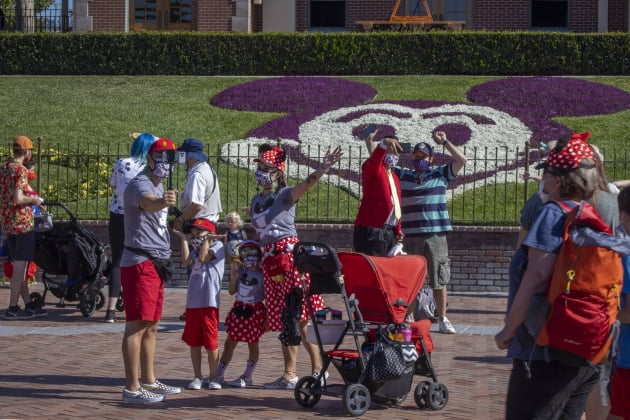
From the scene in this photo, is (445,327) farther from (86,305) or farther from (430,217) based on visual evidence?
(86,305)

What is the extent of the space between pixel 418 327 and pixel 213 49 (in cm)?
1803

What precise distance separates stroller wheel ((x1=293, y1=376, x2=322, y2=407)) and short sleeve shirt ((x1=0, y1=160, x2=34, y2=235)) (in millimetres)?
4893

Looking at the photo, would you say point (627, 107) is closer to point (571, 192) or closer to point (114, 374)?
point (114, 374)

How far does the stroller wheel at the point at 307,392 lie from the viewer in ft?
24.5

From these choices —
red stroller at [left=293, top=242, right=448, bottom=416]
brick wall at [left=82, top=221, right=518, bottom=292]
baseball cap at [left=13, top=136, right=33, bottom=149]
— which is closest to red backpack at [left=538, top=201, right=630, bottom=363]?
red stroller at [left=293, top=242, right=448, bottom=416]

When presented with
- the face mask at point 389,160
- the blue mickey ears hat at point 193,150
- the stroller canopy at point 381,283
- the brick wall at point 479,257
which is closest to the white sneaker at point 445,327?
the face mask at point 389,160

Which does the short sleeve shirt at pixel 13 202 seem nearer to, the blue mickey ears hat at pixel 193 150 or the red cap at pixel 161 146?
the blue mickey ears hat at pixel 193 150

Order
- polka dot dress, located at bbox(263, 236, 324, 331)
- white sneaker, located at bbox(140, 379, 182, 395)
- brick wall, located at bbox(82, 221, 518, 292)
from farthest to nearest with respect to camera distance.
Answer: brick wall, located at bbox(82, 221, 518, 292) → polka dot dress, located at bbox(263, 236, 324, 331) → white sneaker, located at bbox(140, 379, 182, 395)

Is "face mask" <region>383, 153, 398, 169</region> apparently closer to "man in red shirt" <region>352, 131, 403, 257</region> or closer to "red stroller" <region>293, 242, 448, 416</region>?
"man in red shirt" <region>352, 131, 403, 257</region>

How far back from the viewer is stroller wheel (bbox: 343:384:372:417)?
7152mm

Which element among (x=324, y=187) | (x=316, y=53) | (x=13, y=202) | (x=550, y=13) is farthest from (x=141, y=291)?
(x=550, y=13)

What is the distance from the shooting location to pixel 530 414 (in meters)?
4.77

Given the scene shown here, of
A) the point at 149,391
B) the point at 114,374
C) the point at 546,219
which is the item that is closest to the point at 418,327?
the point at 149,391

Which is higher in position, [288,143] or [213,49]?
[213,49]
